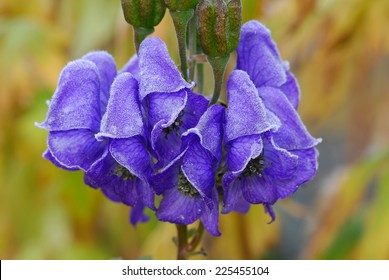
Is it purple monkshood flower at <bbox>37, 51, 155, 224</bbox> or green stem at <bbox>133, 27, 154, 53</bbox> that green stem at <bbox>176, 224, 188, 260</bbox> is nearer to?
purple monkshood flower at <bbox>37, 51, 155, 224</bbox>

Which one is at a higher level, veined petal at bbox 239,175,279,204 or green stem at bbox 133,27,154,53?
green stem at bbox 133,27,154,53

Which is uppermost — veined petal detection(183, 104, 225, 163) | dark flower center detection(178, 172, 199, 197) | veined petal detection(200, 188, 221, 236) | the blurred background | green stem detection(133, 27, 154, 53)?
green stem detection(133, 27, 154, 53)

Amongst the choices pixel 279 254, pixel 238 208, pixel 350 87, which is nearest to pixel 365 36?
pixel 350 87

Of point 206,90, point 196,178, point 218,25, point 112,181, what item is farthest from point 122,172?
point 206,90

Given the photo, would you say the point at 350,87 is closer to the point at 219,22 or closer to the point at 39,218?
the point at 219,22

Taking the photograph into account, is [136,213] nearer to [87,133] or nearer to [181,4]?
[87,133]

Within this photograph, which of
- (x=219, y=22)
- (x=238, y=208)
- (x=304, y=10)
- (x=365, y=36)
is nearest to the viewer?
(x=219, y=22)

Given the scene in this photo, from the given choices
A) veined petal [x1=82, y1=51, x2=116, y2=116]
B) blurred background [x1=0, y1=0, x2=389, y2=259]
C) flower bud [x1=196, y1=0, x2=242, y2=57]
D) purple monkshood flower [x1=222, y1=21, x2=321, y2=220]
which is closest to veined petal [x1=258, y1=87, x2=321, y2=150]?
purple monkshood flower [x1=222, y1=21, x2=321, y2=220]
